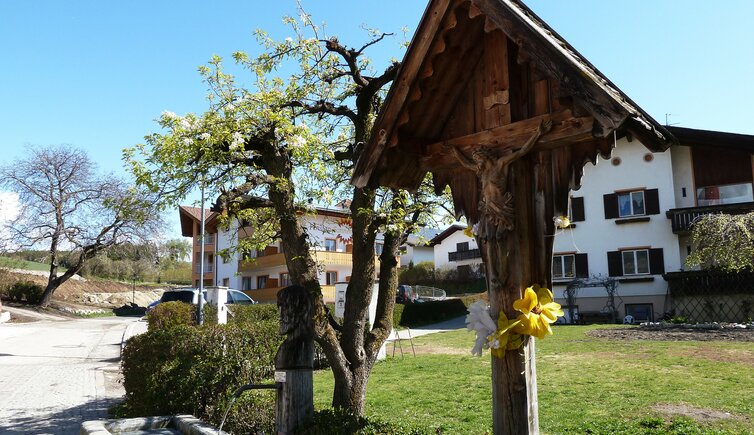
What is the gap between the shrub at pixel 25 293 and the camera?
152 ft

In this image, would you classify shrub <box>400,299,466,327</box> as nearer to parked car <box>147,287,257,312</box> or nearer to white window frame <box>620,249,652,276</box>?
parked car <box>147,287,257,312</box>

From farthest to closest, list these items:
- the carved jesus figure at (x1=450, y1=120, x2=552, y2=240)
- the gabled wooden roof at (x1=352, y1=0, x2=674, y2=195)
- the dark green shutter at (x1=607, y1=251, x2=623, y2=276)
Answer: the dark green shutter at (x1=607, y1=251, x2=623, y2=276) → the carved jesus figure at (x1=450, y1=120, x2=552, y2=240) → the gabled wooden roof at (x1=352, y1=0, x2=674, y2=195)

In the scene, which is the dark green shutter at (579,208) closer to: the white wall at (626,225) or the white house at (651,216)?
the white house at (651,216)

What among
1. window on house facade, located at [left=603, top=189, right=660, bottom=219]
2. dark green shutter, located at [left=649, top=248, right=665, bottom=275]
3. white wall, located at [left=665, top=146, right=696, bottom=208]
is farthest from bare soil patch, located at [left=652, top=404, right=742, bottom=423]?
white wall, located at [left=665, top=146, right=696, bottom=208]

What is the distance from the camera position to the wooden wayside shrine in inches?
138

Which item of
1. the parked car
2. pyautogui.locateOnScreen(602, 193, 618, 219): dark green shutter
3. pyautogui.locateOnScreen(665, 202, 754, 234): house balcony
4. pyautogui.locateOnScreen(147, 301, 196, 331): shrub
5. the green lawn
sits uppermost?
pyautogui.locateOnScreen(602, 193, 618, 219): dark green shutter

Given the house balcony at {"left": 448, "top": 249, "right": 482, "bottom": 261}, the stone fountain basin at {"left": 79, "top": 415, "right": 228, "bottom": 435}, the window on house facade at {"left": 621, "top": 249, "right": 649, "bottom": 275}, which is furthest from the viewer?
the house balcony at {"left": 448, "top": 249, "right": 482, "bottom": 261}

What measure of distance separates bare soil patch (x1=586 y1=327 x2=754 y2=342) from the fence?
7782 millimetres

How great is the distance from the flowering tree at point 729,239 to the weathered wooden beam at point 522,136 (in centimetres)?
1858

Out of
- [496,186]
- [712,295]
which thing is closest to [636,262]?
[712,295]

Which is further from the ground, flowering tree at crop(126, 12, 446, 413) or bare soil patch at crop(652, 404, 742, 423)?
flowering tree at crop(126, 12, 446, 413)

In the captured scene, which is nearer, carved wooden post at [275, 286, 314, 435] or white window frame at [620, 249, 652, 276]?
carved wooden post at [275, 286, 314, 435]

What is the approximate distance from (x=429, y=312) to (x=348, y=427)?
92.7 ft

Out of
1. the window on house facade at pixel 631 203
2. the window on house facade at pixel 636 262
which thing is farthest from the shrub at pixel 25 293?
the window on house facade at pixel 631 203
